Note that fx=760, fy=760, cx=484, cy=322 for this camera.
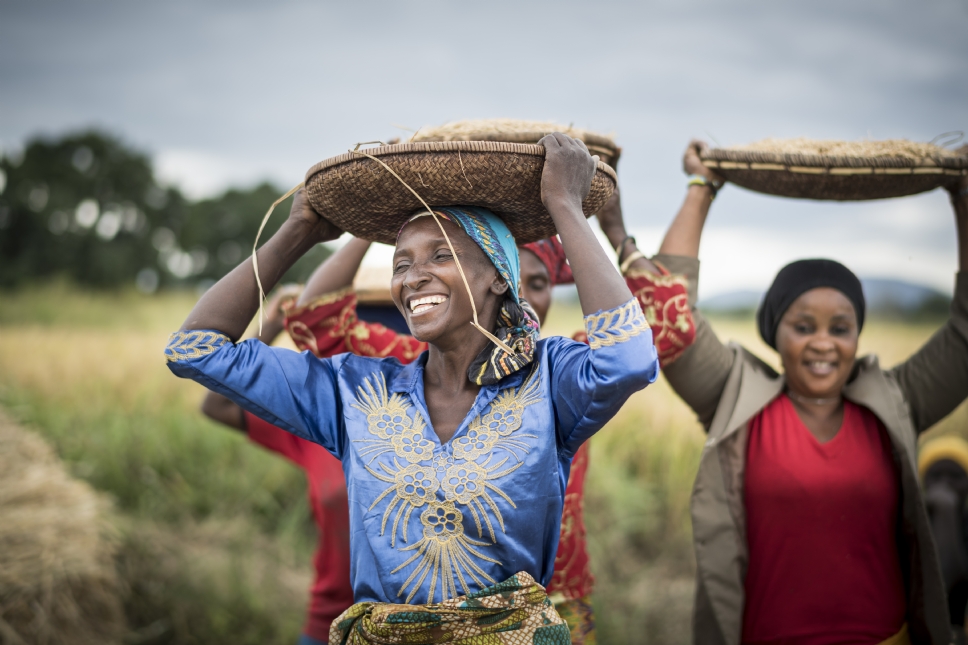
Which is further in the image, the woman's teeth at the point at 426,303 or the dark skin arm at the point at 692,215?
the dark skin arm at the point at 692,215

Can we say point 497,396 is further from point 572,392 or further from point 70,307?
point 70,307

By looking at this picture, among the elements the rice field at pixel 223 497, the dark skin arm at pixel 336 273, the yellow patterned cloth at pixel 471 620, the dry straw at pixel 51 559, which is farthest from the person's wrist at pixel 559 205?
the rice field at pixel 223 497

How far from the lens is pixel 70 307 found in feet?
38.0

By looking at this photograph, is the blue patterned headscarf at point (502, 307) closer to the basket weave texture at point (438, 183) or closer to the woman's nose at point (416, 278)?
the basket weave texture at point (438, 183)

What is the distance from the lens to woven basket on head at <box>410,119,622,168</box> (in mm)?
2590

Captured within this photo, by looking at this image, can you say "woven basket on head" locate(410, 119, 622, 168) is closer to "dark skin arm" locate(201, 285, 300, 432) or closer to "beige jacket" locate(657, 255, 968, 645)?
"beige jacket" locate(657, 255, 968, 645)

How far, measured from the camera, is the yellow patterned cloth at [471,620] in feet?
6.63

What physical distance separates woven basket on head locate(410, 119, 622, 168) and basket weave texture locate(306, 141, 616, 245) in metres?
0.32

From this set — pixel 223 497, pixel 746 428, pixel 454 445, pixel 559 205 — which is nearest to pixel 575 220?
pixel 559 205

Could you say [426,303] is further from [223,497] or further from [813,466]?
[223,497]

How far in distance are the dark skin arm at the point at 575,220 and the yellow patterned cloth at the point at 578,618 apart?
1409 millimetres

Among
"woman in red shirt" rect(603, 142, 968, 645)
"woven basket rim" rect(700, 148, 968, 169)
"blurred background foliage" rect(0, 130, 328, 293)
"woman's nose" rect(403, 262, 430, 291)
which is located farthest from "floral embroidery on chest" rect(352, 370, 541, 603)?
"blurred background foliage" rect(0, 130, 328, 293)

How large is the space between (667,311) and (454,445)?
1277 mm

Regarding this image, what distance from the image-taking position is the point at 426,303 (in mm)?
2252
